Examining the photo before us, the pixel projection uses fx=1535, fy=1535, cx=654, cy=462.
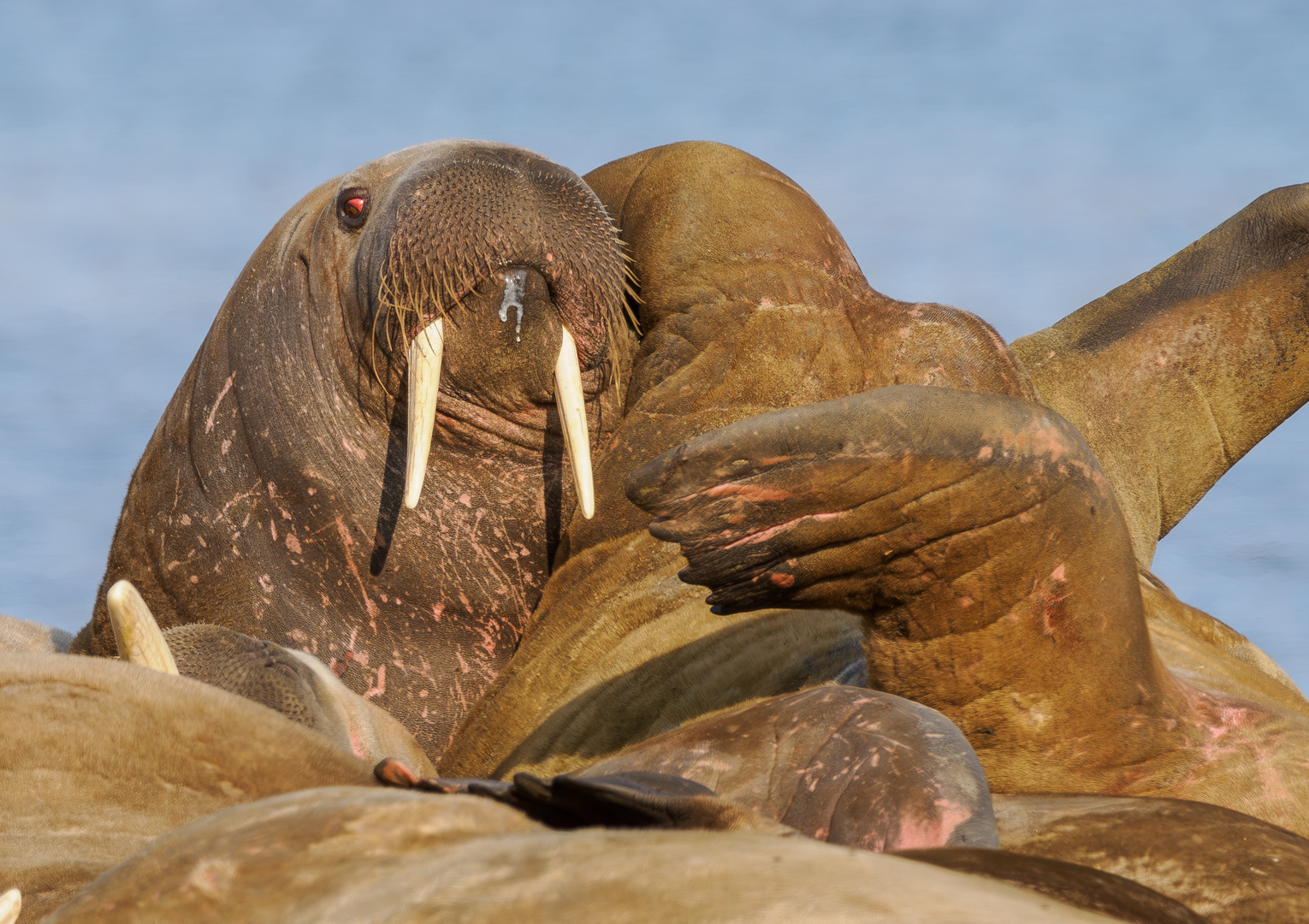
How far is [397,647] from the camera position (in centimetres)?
535

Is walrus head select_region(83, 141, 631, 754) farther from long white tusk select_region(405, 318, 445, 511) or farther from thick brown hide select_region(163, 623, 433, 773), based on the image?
thick brown hide select_region(163, 623, 433, 773)

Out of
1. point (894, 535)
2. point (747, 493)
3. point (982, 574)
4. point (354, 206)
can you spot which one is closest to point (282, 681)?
point (747, 493)

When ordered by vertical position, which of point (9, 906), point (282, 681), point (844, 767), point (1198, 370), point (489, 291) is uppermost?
point (1198, 370)

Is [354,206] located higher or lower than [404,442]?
higher

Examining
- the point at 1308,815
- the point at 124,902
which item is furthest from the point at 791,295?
the point at 124,902

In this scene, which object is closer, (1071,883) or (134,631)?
(1071,883)

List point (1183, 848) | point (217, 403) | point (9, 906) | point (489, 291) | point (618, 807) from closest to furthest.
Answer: point (618, 807) < point (9, 906) < point (1183, 848) < point (489, 291) < point (217, 403)

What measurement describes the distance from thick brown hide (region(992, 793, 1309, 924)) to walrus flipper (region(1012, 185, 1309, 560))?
3281 millimetres

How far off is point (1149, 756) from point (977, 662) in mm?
508

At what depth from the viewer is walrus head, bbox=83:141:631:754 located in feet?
16.8

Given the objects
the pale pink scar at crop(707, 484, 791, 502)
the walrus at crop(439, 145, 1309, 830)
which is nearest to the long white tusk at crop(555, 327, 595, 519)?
the walrus at crop(439, 145, 1309, 830)

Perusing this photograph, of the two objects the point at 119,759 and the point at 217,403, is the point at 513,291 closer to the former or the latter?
the point at 217,403

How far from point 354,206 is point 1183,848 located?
369 cm

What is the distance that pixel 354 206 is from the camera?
18.2 feet
